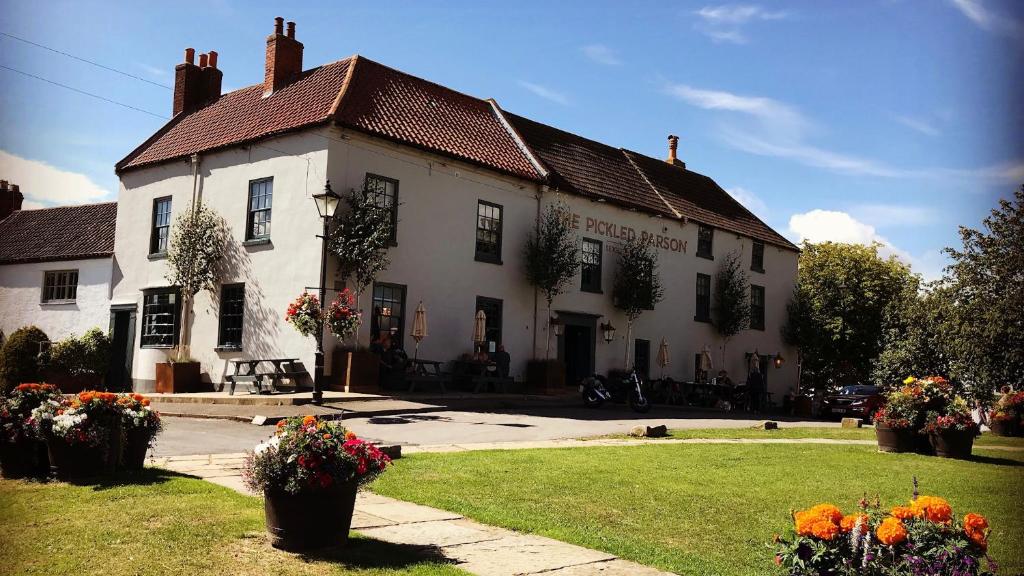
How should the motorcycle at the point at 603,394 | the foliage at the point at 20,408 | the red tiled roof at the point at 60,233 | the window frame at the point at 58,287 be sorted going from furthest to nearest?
the red tiled roof at the point at 60,233 → the window frame at the point at 58,287 → the motorcycle at the point at 603,394 → the foliage at the point at 20,408

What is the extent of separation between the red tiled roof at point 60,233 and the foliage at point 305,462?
975 inches

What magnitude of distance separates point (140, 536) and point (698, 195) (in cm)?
3210

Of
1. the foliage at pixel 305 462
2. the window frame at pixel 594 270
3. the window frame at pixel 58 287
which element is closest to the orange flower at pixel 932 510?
the foliage at pixel 305 462

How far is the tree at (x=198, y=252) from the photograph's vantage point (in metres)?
23.7

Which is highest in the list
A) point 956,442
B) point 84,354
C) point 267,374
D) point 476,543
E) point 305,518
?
point 84,354

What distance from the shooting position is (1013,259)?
4188 millimetres

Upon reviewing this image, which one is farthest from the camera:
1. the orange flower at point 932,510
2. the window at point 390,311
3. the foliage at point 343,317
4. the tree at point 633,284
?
the tree at point 633,284

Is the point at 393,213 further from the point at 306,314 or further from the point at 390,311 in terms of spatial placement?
the point at 306,314

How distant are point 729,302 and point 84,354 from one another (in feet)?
76.2

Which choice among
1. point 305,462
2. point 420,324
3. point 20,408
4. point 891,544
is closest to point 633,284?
point 420,324

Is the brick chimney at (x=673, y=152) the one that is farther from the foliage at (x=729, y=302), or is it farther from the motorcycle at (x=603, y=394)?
the motorcycle at (x=603, y=394)

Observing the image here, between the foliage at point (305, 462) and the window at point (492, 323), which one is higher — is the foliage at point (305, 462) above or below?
below

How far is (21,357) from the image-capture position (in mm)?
25703

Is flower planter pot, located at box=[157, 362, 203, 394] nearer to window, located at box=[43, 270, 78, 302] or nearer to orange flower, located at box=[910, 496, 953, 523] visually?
window, located at box=[43, 270, 78, 302]
